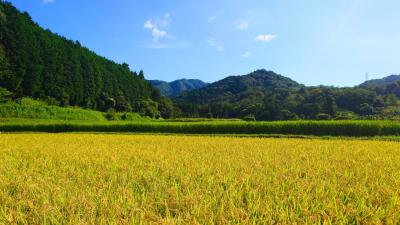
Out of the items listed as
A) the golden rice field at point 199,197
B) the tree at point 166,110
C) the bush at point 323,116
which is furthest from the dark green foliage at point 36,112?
the golden rice field at point 199,197

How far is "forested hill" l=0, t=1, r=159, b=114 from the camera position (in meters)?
71.1

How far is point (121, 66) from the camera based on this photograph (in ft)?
419

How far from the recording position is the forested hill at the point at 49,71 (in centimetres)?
7112

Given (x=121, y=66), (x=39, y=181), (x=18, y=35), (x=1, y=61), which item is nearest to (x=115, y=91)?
(x=121, y=66)

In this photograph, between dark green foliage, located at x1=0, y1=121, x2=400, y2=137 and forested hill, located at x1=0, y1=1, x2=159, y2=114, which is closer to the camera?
dark green foliage, located at x1=0, y1=121, x2=400, y2=137

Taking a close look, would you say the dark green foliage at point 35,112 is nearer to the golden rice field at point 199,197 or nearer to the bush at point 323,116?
the golden rice field at point 199,197

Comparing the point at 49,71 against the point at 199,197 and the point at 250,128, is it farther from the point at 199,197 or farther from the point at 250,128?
the point at 199,197

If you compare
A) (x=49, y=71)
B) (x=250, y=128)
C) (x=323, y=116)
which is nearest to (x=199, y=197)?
(x=250, y=128)

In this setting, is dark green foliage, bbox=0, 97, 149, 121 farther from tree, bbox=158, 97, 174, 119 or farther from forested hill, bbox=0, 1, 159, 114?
tree, bbox=158, 97, 174, 119

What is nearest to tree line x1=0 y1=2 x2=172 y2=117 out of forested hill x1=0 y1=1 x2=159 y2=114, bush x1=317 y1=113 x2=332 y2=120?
forested hill x1=0 y1=1 x2=159 y2=114

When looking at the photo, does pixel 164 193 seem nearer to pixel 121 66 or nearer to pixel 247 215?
pixel 247 215

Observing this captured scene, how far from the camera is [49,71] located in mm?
78562

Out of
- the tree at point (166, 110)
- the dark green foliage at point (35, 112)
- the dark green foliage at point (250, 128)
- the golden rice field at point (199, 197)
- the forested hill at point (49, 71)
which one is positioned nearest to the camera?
the golden rice field at point (199, 197)

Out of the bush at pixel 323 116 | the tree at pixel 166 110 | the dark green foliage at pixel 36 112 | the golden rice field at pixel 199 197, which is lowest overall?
the golden rice field at pixel 199 197
